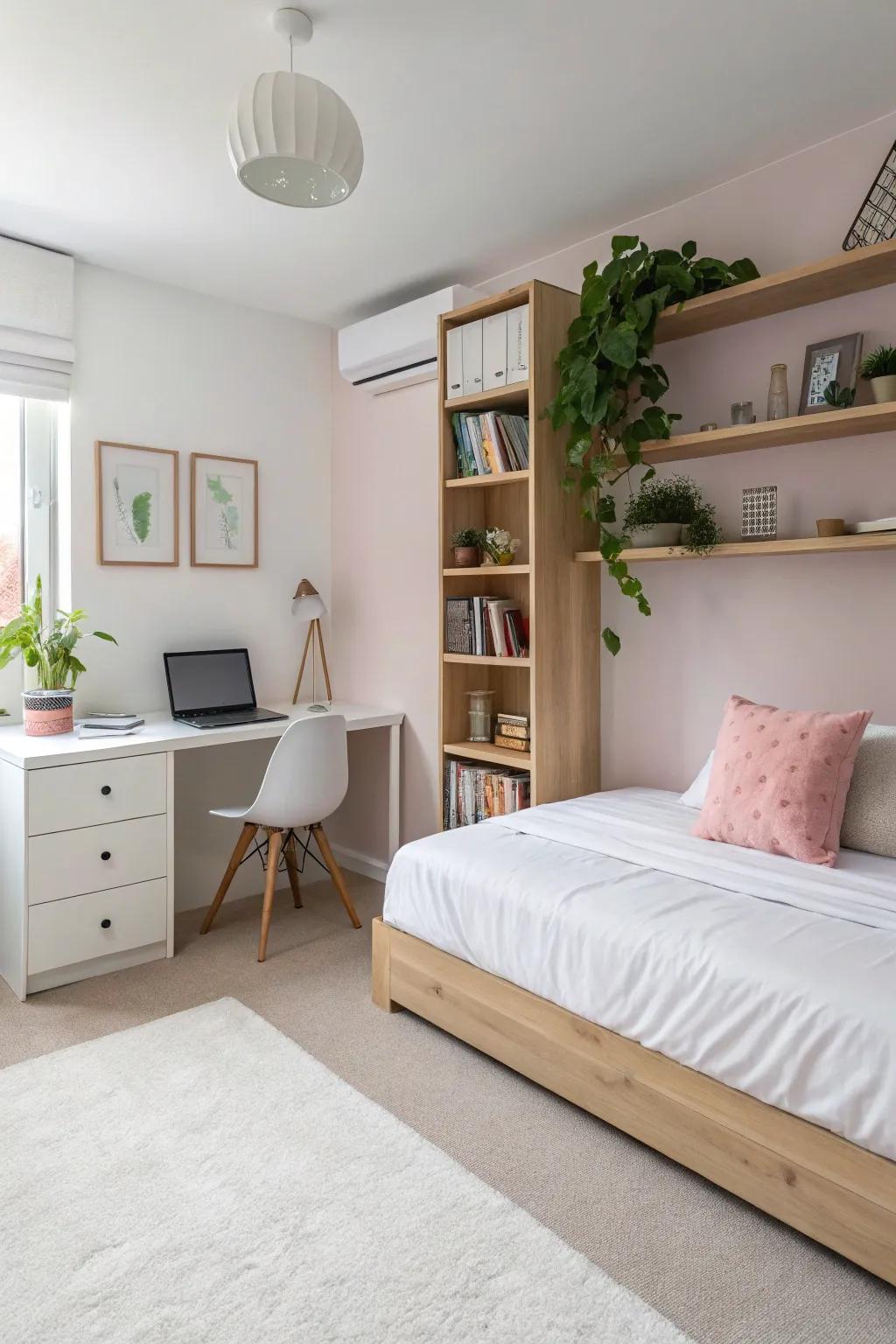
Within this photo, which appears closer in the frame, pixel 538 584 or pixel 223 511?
pixel 538 584

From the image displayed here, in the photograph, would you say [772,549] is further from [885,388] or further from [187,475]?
[187,475]

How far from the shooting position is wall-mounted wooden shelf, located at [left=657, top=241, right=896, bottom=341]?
7.25 ft

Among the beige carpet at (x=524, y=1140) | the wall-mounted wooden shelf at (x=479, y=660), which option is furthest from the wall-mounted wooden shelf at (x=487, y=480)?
the beige carpet at (x=524, y=1140)

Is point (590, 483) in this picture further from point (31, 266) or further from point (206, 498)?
point (31, 266)

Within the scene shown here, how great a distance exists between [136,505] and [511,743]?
70.3 inches

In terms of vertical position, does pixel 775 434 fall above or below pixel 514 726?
above

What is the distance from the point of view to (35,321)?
3.19 metres

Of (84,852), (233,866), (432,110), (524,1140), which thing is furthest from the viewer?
(233,866)

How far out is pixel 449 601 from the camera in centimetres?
328

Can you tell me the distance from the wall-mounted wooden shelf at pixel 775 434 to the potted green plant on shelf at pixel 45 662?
6.68 feet

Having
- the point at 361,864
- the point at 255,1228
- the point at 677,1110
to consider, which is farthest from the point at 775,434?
the point at 361,864

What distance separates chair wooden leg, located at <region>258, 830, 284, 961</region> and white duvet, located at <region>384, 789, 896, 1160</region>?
0.67m

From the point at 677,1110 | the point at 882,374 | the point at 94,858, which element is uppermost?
the point at 882,374

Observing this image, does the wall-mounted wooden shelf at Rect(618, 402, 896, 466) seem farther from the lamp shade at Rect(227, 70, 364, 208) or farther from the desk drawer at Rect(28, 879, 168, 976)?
the desk drawer at Rect(28, 879, 168, 976)
